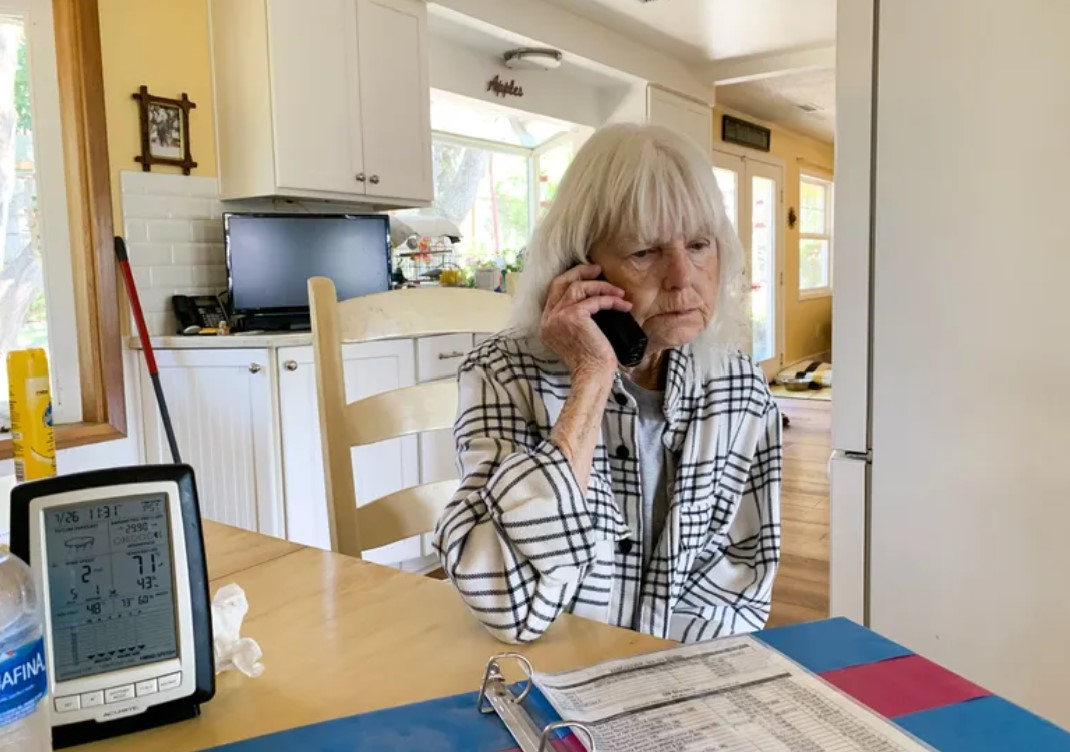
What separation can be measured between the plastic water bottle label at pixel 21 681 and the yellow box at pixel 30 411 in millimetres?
248

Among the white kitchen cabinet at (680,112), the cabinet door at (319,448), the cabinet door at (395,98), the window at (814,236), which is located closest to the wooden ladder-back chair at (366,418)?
the cabinet door at (319,448)

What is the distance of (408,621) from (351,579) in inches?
5.6

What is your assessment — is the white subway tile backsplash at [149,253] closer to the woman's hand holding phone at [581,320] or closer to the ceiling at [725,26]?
the woman's hand holding phone at [581,320]

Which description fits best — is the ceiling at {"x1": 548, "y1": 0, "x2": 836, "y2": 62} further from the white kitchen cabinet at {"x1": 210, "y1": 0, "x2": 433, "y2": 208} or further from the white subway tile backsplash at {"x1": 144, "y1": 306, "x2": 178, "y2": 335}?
the white subway tile backsplash at {"x1": 144, "y1": 306, "x2": 178, "y2": 335}

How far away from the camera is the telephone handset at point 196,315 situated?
9.39 ft

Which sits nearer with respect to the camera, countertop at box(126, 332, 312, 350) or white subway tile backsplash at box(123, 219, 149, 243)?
countertop at box(126, 332, 312, 350)

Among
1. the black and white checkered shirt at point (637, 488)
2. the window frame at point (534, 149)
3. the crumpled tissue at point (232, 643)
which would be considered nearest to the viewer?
the crumpled tissue at point (232, 643)

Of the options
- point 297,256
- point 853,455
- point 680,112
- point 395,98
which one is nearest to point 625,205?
point 853,455

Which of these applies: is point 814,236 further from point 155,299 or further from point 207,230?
point 155,299

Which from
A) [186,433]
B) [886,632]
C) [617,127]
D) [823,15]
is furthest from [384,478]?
[823,15]

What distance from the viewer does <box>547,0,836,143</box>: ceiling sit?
426cm

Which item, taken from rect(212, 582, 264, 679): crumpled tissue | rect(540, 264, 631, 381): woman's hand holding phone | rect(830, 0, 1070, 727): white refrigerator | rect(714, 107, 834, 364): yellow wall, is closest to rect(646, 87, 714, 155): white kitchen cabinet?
rect(714, 107, 834, 364): yellow wall

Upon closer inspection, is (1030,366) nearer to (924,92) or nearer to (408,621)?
(924,92)

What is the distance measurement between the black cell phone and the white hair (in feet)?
0.34
